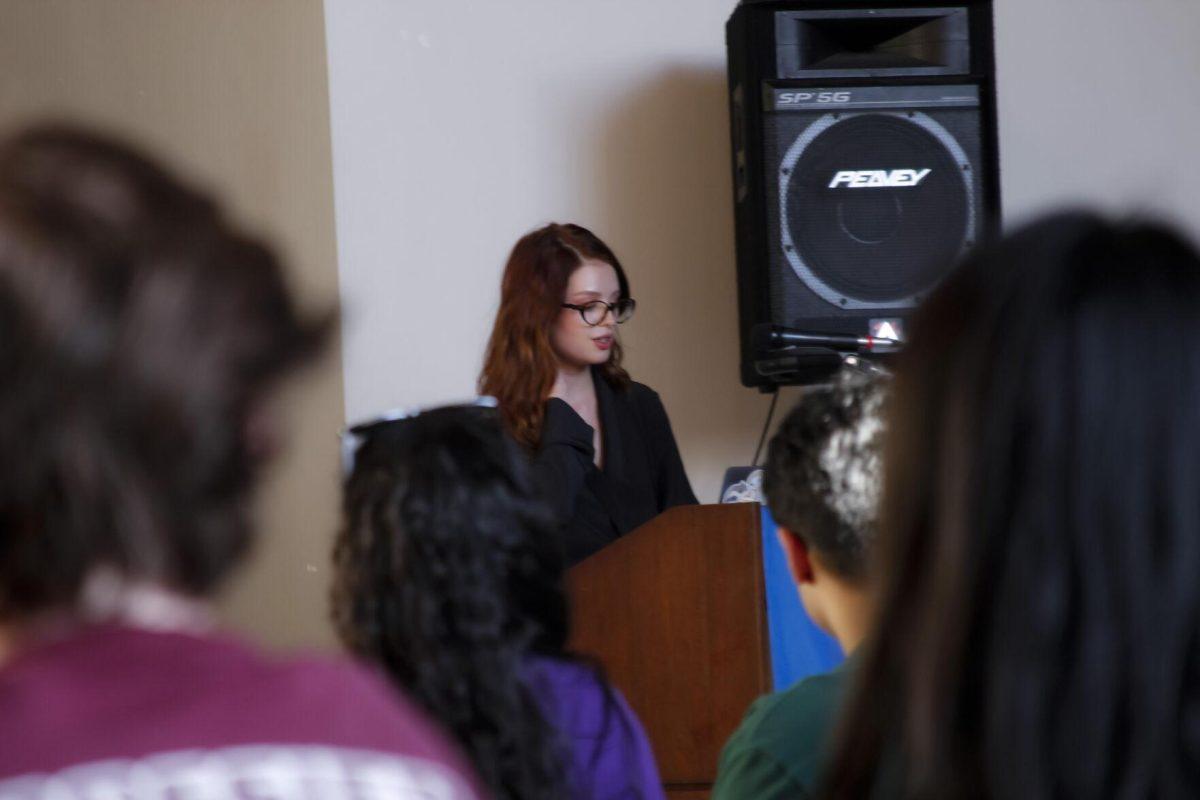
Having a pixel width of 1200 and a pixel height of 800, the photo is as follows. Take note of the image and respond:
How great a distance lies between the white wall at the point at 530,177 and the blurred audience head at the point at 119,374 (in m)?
2.82

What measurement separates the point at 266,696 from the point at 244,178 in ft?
10.3

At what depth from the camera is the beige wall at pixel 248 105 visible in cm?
308

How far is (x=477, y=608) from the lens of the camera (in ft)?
3.90

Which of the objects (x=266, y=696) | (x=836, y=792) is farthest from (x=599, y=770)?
(x=266, y=696)

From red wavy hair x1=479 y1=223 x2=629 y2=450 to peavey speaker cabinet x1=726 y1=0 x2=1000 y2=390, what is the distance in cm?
36

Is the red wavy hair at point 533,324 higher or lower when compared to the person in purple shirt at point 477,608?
higher

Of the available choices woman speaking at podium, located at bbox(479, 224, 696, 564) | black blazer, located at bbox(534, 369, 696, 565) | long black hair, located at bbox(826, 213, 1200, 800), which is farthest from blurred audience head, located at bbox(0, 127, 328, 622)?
woman speaking at podium, located at bbox(479, 224, 696, 564)

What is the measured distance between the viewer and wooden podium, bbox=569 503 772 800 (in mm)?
1963

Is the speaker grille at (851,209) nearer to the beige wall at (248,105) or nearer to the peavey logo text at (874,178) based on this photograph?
the peavey logo text at (874,178)

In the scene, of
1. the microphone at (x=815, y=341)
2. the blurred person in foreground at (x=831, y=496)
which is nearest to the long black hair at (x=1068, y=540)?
the blurred person in foreground at (x=831, y=496)

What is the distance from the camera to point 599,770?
1.23 m

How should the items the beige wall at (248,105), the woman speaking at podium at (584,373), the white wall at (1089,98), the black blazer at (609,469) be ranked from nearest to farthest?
the black blazer at (609,469) → the woman speaking at podium at (584,373) → the beige wall at (248,105) → the white wall at (1089,98)

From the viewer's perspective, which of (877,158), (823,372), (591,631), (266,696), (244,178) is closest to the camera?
(266,696)

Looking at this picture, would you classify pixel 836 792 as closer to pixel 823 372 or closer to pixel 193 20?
pixel 823 372
